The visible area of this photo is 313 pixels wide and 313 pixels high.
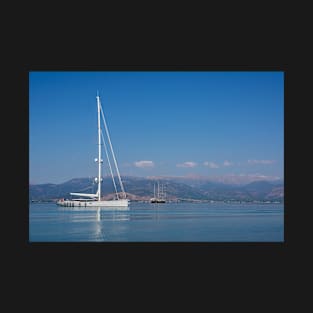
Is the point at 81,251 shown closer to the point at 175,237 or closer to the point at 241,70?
the point at 241,70

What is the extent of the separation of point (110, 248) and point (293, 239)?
140 inches

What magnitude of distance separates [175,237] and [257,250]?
30.0 ft

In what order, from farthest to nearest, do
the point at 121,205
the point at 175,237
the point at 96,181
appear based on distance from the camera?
the point at 121,205 < the point at 96,181 < the point at 175,237

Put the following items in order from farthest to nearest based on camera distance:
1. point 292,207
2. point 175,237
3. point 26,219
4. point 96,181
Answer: point 96,181, point 175,237, point 292,207, point 26,219

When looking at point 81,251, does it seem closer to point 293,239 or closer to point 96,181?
point 293,239

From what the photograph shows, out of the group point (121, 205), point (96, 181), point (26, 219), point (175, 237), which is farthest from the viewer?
point (121, 205)

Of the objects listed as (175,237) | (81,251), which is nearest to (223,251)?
(81,251)

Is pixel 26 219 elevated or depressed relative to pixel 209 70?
depressed

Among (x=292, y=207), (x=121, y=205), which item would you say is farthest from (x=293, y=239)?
(x=121, y=205)

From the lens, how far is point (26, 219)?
31.4ft

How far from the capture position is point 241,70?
987 centimetres

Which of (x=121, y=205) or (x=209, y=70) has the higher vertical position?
(x=209, y=70)

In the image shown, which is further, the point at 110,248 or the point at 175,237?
the point at 175,237

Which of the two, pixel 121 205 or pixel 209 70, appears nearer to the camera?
pixel 209 70
